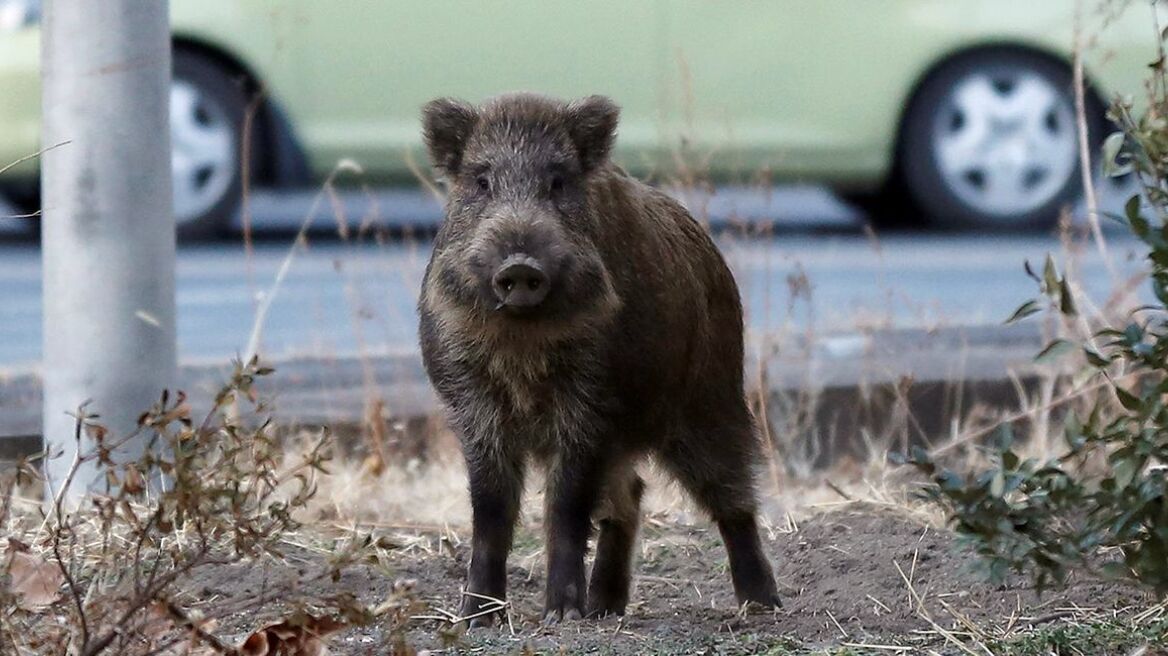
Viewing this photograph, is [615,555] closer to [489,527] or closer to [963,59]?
[489,527]

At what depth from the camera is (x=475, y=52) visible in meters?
10.3

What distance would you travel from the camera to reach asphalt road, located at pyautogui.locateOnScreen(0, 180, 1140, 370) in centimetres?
799

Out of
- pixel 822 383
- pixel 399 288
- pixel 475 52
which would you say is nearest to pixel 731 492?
pixel 822 383

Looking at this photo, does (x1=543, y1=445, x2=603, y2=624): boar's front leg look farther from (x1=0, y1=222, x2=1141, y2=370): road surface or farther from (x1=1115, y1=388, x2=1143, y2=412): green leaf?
(x1=0, y1=222, x2=1141, y2=370): road surface

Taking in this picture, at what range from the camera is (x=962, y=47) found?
11.2 metres

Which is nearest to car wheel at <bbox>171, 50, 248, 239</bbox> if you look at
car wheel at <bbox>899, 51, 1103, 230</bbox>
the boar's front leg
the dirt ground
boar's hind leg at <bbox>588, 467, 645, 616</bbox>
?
car wheel at <bbox>899, 51, 1103, 230</bbox>

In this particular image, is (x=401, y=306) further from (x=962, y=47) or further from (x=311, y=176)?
(x=962, y=47)

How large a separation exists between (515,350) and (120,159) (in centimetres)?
140

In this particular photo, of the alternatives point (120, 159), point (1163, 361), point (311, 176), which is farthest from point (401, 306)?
point (1163, 361)

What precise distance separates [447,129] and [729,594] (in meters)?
1.50

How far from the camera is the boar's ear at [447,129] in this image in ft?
15.6

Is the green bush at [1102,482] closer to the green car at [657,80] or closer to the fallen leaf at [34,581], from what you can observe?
the fallen leaf at [34,581]

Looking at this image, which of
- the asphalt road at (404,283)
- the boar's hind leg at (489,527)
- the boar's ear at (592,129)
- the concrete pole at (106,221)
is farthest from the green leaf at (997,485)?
the asphalt road at (404,283)

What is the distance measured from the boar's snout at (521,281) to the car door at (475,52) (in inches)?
237
